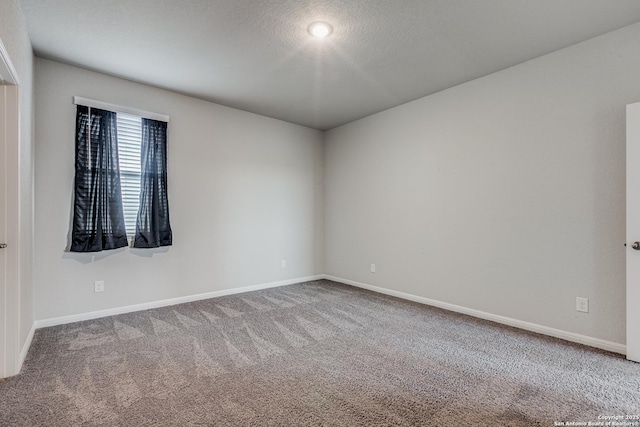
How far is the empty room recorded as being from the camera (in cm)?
200

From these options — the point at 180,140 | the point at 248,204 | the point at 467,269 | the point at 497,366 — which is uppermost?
the point at 180,140

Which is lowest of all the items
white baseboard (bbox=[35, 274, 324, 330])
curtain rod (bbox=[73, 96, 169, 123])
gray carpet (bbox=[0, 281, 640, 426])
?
gray carpet (bbox=[0, 281, 640, 426])

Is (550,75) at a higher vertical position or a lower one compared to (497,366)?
higher

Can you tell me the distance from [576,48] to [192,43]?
11.3 ft

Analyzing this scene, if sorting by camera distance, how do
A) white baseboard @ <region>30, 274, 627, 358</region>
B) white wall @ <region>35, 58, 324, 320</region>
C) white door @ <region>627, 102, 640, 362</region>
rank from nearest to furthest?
white door @ <region>627, 102, 640, 362</region> < white baseboard @ <region>30, 274, 627, 358</region> < white wall @ <region>35, 58, 324, 320</region>

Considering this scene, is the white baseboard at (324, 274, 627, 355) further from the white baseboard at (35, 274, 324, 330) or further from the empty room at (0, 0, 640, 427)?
the white baseboard at (35, 274, 324, 330)

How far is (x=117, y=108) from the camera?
3438 millimetres

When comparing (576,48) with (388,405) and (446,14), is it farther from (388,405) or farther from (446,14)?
(388,405)

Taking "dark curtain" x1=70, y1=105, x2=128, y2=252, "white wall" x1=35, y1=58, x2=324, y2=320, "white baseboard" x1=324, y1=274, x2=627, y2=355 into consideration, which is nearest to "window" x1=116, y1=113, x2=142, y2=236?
"dark curtain" x1=70, y1=105, x2=128, y2=252

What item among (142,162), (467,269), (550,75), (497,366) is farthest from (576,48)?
(142,162)

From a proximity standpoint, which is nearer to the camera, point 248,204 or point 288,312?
point 288,312

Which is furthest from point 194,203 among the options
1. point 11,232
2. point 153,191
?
point 11,232

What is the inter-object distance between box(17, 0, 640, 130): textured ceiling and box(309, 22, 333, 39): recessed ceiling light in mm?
70

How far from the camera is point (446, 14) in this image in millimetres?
2381
